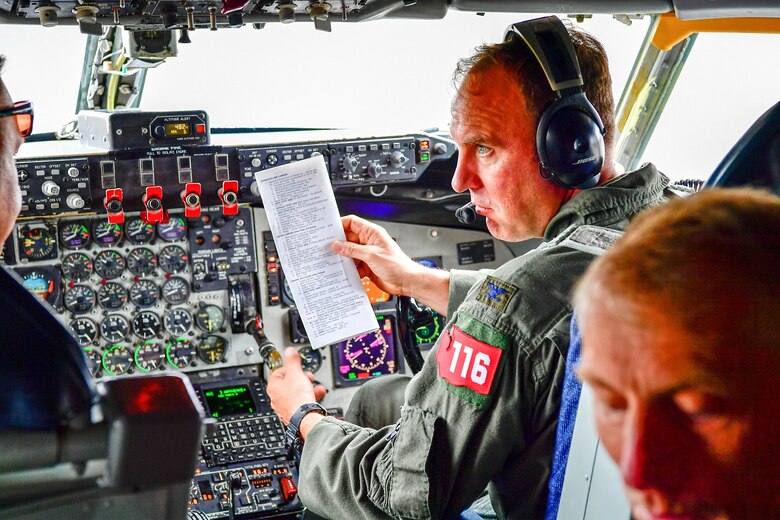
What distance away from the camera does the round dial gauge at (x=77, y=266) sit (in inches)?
126

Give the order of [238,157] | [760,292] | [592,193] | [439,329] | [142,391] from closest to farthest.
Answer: [760,292], [142,391], [592,193], [238,157], [439,329]

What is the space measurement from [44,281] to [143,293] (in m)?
0.32

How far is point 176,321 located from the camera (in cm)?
332

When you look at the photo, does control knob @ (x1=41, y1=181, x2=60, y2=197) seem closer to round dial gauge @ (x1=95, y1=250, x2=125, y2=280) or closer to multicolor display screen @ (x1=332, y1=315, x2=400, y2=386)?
round dial gauge @ (x1=95, y1=250, x2=125, y2=280)

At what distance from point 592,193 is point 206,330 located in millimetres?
1869

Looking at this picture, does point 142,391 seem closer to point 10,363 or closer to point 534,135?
point 10,363

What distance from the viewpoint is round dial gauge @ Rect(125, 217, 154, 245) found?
3.25 m

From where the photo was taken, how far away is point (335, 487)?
1.91 m

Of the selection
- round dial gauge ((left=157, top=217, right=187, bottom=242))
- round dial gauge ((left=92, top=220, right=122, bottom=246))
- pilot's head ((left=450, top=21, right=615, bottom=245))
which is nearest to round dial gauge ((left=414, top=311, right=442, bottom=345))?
round dial gauge ((left=157, top=217, right=187, bottom=242))

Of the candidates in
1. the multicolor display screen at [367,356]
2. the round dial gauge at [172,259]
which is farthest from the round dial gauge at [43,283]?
the multicolor display screen at [367,356]

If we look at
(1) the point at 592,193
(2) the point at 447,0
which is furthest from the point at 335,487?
(2) the point at 447,0

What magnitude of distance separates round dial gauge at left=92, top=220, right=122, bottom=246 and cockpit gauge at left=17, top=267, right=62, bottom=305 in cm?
17

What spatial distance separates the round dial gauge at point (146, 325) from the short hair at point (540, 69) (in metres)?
1.69

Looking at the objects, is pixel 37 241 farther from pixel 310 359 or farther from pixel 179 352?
pixel 310 359
